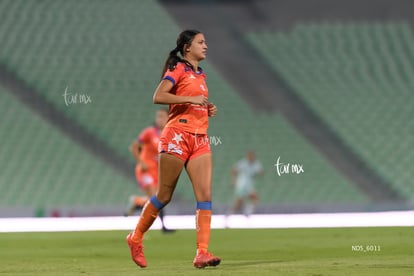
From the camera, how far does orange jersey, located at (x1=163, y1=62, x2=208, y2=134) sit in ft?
27.7

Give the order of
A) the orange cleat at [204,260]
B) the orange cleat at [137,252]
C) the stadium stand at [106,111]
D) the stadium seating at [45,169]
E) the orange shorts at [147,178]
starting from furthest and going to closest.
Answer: the stadium stand at [106,111] → the stadium seating at [45,169] → the orange shorts at [147,178] → the orange cleat at [137,252] → the orange cleat at [204,260]

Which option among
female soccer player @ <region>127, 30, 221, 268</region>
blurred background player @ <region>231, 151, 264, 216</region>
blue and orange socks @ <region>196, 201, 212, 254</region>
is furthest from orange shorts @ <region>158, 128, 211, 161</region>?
blurred background player @ <region>231, 151, 264, 216</region>

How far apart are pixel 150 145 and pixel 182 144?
7613mm

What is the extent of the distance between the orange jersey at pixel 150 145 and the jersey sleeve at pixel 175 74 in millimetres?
7315

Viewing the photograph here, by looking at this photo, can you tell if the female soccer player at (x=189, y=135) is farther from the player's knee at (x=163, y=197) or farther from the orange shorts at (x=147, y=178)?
the orange shorts at (x=147, y=178)

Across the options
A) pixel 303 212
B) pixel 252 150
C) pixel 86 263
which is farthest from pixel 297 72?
pixel 86 263

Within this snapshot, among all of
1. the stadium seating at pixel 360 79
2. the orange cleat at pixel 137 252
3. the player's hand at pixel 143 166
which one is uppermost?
the stadium seating at pixel 360 79

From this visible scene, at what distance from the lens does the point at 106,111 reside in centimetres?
2305

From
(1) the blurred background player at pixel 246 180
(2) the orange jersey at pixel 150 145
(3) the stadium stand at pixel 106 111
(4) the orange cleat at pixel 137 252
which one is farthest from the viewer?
(3) the stadium stand at pixel 106 111

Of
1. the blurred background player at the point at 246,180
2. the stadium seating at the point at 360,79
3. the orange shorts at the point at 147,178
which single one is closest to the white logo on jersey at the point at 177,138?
the orange shorts at the point at 147,178

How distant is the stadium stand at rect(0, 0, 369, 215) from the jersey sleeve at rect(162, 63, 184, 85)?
526 inches

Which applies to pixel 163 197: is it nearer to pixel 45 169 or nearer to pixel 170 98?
pixel 170 98

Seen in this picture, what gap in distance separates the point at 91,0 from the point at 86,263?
15697mm

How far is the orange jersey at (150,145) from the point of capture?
→ 1580 cm
